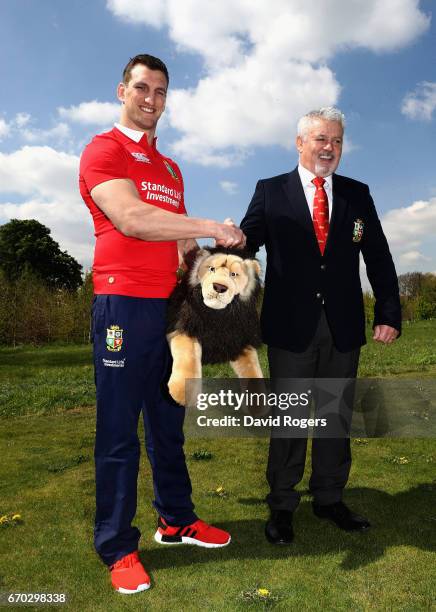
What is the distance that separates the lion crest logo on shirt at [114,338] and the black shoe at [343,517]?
267 centimetres

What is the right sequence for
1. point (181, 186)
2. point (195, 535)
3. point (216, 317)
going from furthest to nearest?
point (195, 535) → point (181, 186) → point (216, 317)

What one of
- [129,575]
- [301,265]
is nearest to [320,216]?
[301,265]

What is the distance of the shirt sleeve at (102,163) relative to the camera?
12.3ft

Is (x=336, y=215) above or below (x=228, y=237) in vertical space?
above

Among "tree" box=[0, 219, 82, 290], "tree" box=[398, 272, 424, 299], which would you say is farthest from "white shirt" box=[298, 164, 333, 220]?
"tree" box=[398, 272, 424, 299]

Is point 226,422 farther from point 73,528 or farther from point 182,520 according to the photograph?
point 73,528

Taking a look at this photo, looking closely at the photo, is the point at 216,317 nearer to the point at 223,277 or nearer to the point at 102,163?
the point at 223,277

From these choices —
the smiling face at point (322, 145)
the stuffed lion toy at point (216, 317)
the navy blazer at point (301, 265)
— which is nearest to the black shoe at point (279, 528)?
the navy blazer at point (301, 265)

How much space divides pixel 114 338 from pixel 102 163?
1.22m

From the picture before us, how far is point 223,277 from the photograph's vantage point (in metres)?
3.07

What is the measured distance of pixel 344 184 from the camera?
5109mm

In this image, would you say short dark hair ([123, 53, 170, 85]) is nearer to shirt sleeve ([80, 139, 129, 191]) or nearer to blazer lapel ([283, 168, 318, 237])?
shirt sleeve ([80, 139, 129, 191])

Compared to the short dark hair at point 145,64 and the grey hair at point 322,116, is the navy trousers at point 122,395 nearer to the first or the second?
the short dark hair at point 145,64

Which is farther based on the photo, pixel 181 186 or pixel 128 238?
pixel 181 186
